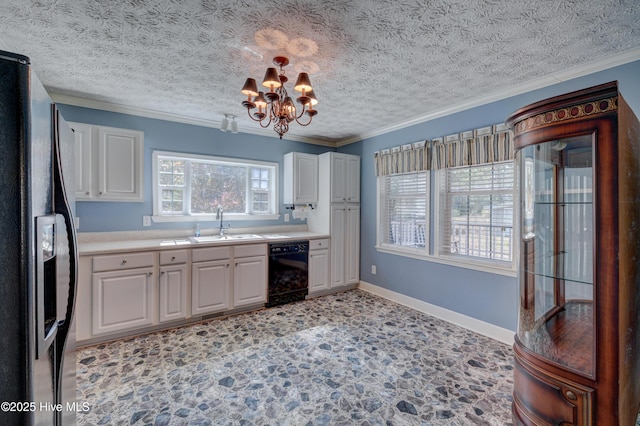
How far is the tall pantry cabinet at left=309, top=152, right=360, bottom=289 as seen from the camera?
4398 millimetres

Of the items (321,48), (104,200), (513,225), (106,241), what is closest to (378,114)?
(321,48)

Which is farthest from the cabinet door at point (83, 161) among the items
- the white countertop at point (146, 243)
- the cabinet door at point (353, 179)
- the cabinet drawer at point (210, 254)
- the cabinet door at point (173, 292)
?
the cabinet door at point (353, 179)

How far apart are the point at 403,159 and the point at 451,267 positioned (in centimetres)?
151

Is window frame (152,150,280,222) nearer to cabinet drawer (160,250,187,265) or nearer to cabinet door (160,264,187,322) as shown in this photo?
cabinet drawer (160,250,187,265)

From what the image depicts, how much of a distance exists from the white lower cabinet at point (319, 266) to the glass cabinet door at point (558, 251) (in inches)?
112

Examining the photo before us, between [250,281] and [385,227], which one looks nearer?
[250,281]

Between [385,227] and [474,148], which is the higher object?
[474,148]

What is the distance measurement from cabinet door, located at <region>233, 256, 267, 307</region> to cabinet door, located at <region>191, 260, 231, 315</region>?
0.39 feet

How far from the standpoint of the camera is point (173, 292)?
3.14 m

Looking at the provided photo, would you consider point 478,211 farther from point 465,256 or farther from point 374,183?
point 374,183

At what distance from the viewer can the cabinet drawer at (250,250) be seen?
3.55 metres

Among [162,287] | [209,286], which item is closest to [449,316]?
[209,286]

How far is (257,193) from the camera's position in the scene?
14.5 ft

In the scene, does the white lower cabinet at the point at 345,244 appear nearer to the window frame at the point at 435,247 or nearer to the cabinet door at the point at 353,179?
the cabinet door at the point at 353,179
